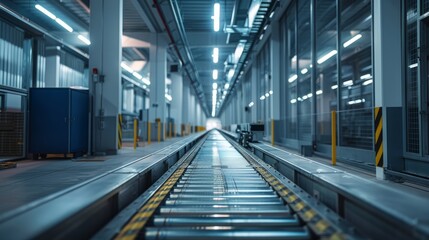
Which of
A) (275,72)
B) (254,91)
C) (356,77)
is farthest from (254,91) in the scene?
(356,77)

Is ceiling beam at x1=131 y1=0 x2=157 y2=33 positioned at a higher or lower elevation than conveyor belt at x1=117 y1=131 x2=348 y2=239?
higher

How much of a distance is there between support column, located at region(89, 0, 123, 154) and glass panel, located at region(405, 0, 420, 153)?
831 cm

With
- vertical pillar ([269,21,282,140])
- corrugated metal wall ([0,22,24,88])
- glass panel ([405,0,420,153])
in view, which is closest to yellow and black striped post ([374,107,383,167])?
glass panel ([405,0,420,153])

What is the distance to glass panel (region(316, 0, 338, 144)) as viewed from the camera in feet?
42.8

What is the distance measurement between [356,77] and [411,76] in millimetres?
9715

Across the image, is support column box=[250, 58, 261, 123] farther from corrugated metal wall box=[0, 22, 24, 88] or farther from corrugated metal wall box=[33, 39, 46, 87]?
corrugated metal wall box=[0, 22, 24, 88]

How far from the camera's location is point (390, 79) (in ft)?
19.0

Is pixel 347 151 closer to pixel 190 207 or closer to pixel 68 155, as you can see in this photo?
pixel 190 207

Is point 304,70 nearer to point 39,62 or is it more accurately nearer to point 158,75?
point 158,75

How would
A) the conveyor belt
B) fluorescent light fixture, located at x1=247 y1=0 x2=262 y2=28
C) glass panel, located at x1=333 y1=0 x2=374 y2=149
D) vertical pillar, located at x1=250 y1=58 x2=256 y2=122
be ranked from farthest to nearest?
1. vertical pillar, located at x1=250 y1=58 x2=256 y2=122
2. fluorescent light fixture, located at x1=247 y1=0 x2=262 y2=28
3. glass panel, located at x1=333 y1=0 x2=374 y2=149
4. the conveyor belt

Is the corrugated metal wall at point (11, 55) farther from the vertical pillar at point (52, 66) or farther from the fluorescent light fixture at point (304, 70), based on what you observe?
the fluorescent light fixture at point (304, 70)

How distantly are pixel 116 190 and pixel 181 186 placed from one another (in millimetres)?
1959

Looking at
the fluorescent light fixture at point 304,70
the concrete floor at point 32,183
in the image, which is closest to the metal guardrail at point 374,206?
the concrete floor at point 32,183

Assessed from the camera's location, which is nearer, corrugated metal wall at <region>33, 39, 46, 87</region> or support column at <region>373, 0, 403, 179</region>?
support column at <region>373, 0, 403, 179</region>
